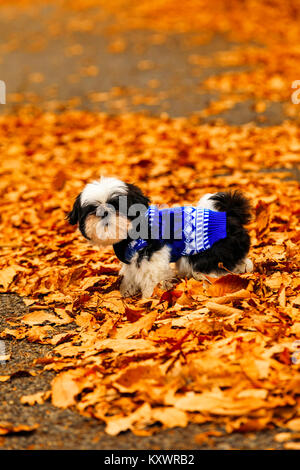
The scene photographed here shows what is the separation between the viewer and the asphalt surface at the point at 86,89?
113 inches

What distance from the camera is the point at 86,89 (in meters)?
14.0

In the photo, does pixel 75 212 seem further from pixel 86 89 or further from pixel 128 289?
pixel 86 89

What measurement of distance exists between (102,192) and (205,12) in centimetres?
1652

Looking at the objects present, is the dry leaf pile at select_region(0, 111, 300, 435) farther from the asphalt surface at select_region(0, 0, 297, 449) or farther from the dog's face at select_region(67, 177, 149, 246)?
the dog's face at select_region(67, 177, 149, 246)

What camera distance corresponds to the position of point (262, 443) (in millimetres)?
2711

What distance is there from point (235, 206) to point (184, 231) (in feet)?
1.73

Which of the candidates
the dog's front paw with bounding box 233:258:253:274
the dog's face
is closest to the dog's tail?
the dog's front paw with bounding box 233:258:253:274

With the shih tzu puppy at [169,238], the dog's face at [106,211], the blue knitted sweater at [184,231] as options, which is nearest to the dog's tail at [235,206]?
the shih tzu puppy at [169,238]

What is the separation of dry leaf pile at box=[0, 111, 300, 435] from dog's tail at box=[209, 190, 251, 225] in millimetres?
495

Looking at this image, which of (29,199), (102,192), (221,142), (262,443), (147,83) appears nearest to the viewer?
(262,443)

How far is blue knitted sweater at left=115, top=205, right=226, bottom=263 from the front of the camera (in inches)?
172

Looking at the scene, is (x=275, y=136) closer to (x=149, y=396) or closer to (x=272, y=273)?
(x=272, y=273)

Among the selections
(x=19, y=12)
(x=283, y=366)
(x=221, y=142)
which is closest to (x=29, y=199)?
(x=221, y=142)

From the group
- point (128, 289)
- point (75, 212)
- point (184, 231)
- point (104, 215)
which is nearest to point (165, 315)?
point (128, 289)
